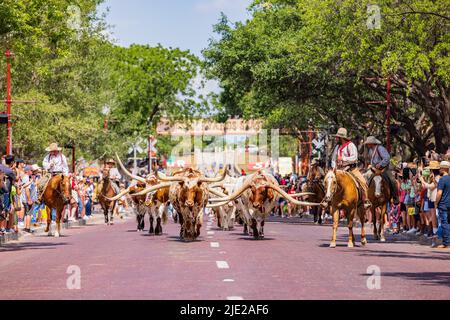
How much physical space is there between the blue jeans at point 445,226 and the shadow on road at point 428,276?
745 cm

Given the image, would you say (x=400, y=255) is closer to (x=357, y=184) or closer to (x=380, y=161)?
(x=357, y=184)

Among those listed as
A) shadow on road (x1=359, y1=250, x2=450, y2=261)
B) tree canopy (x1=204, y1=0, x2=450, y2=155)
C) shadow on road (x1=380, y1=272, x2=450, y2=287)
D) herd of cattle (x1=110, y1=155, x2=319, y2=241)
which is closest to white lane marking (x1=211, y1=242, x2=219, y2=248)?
herd of cattle (x1=110, y1=155, x2=319, y2=241)

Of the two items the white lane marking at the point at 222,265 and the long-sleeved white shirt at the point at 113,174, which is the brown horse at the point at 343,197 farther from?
the long-sleeved white shirt at the point at 113,174

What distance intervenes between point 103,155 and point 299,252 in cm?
5511

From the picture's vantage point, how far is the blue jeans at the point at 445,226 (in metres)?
26.7

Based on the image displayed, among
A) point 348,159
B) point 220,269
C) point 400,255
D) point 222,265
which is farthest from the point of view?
point 348,159

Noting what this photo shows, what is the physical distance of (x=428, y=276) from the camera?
18.6m

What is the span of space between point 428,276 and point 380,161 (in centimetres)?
1152

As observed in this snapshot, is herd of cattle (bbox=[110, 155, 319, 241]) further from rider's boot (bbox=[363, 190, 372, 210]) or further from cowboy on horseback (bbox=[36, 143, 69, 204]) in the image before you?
cowboy on horseback (bbox=[36, 143, 69, 204])

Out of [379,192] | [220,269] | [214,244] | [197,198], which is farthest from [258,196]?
[220,269]

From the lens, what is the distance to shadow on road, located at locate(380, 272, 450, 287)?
17.4 meters

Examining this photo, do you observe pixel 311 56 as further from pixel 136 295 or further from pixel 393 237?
pixel 136 295
